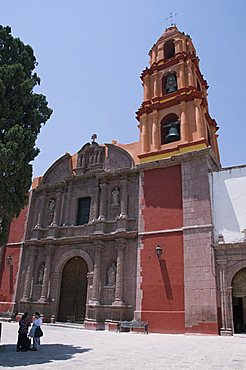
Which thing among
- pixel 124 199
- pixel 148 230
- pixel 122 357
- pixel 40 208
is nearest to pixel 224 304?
pixel 148 230

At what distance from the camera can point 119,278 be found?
570 inches

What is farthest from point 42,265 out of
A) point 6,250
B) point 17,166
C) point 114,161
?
point 17,166

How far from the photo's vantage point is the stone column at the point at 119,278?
1409 centimetres

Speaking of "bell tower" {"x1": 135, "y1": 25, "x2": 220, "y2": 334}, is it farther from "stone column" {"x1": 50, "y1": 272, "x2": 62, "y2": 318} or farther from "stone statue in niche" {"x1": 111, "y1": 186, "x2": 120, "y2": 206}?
"stone column" {"x1": 50, "y1": 272, "x2": 62, "y2": 318}

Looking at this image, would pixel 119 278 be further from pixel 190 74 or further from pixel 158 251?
pixel 190 74

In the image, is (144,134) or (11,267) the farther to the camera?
(11,267)

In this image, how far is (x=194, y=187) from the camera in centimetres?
1420

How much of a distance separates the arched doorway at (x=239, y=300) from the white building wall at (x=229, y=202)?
1.44 metres

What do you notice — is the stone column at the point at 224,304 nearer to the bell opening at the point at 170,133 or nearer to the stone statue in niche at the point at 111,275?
the stone statue in niche at the point at 111,275

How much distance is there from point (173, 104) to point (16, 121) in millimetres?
9858

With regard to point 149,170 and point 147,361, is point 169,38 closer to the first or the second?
point 149,170

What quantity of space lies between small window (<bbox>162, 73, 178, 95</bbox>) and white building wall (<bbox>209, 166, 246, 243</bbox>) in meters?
6.31

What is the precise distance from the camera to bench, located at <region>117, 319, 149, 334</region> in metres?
13.0

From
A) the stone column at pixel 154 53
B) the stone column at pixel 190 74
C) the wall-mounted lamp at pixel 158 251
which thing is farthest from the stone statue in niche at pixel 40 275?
the stone column at pixel 154 53
